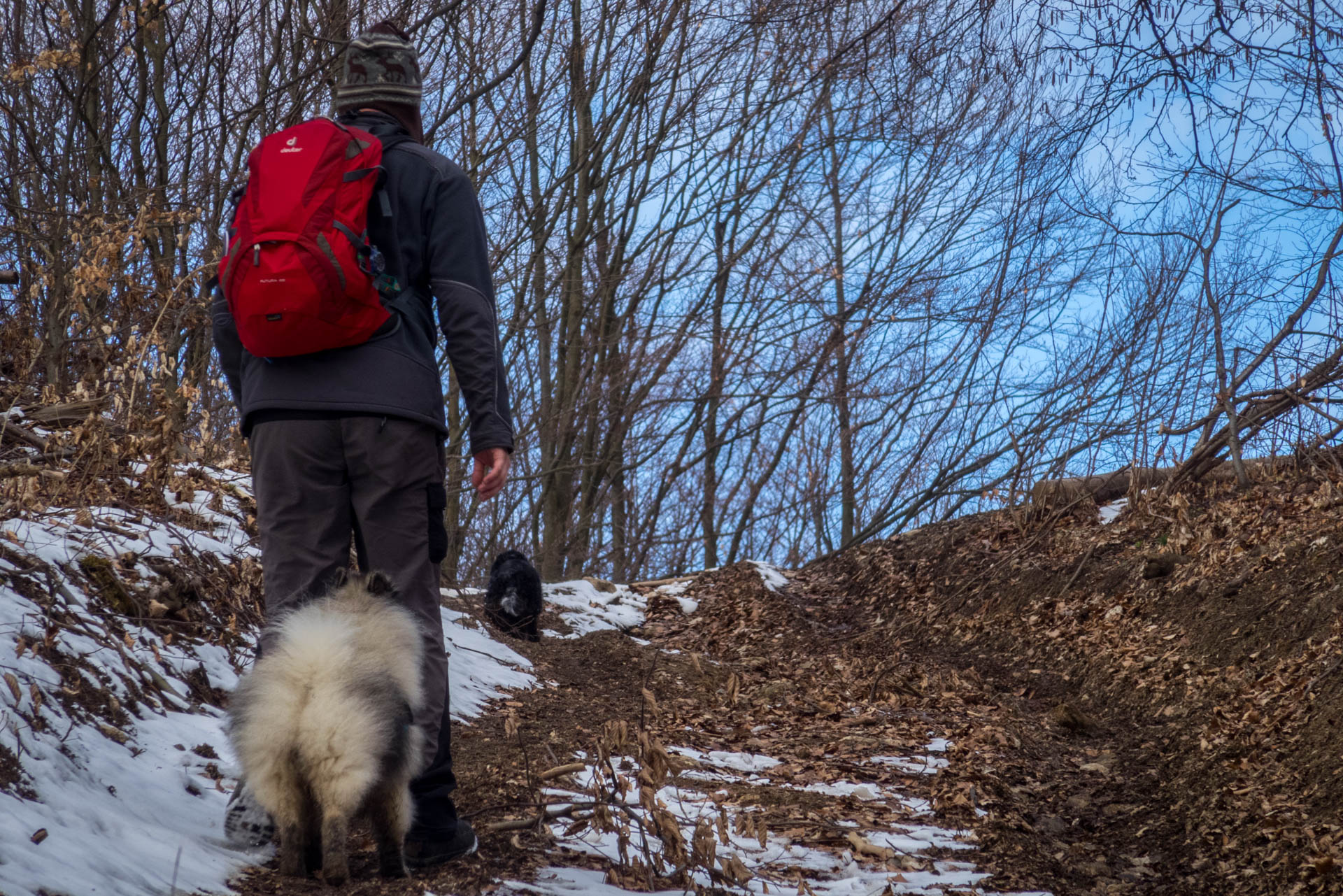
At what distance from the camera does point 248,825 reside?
9.93ft

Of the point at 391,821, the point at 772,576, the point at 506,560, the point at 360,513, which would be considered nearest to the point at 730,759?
the point at 391,821

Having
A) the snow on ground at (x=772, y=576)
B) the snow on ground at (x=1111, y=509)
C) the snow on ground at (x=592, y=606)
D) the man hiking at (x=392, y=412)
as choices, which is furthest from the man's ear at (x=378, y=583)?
the snow on ground at (x=772, y=576)

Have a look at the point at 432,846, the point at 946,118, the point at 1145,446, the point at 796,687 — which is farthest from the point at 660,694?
the point at 946,118

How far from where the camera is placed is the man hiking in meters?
2.90

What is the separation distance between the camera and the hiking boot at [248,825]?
3016 mm

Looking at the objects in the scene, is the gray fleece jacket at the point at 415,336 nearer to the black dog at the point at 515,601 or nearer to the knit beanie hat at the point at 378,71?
the knit beanie hat at the point at 378,71

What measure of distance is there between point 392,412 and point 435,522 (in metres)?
0.37

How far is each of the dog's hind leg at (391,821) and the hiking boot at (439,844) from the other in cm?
15

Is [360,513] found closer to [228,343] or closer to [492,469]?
[492,469]

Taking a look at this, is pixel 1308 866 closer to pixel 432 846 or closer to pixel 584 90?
pixel 432 846

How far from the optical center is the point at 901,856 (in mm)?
3809

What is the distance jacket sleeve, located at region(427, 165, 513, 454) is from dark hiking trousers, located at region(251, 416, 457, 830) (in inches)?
6.7

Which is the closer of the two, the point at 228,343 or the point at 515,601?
the point at 228,343

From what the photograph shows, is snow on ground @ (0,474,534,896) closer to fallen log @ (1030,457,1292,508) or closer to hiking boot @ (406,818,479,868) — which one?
hiking boot @ (406,818,479,868)
